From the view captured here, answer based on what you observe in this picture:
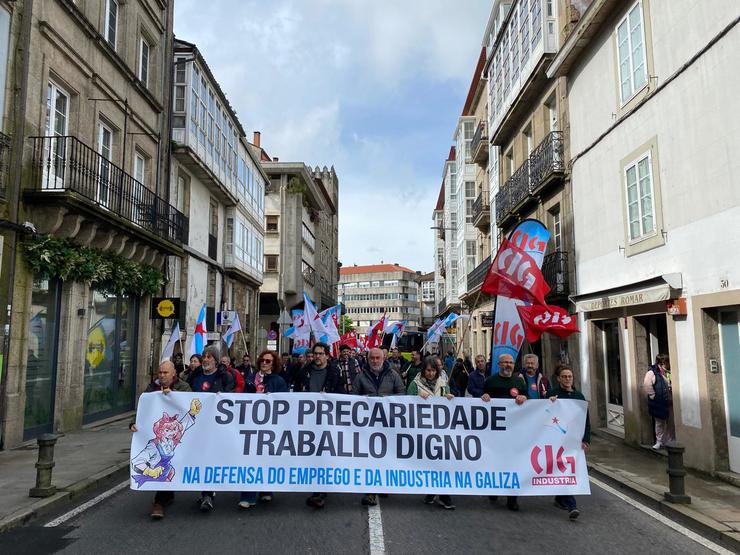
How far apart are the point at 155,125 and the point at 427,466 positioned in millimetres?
14541

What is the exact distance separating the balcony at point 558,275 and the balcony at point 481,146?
37.8ft

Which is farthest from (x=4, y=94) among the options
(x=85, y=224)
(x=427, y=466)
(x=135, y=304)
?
(x=427, y=466)

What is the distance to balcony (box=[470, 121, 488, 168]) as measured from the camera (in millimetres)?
25848

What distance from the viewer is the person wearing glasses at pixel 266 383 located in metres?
6.44

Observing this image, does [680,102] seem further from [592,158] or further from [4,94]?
[4,94]

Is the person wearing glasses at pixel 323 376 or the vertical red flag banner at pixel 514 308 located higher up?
the vertical red flag banner at pixel 514 308

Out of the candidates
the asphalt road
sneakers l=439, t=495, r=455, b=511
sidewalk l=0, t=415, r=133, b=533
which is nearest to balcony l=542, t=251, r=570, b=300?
the asphalt road

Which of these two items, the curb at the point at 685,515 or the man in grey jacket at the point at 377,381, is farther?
the man in grey jacket at the point at 377,381

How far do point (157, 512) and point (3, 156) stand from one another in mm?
7337

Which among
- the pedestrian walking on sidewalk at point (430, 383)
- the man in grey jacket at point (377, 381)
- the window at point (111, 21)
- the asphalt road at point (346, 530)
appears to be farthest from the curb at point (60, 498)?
the window at point (111, 21)

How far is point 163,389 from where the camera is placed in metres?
6.67

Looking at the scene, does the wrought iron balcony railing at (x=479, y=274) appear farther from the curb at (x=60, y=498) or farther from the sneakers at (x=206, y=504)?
the sneakers at (x=206, y=504)

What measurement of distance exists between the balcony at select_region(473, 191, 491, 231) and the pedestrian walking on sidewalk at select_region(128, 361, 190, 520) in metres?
19.6

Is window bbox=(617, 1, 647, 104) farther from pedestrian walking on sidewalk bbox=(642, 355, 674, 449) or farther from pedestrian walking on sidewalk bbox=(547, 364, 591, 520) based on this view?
pedestrian walking on sidewalk bbox=(547, 364, 591, 520)
